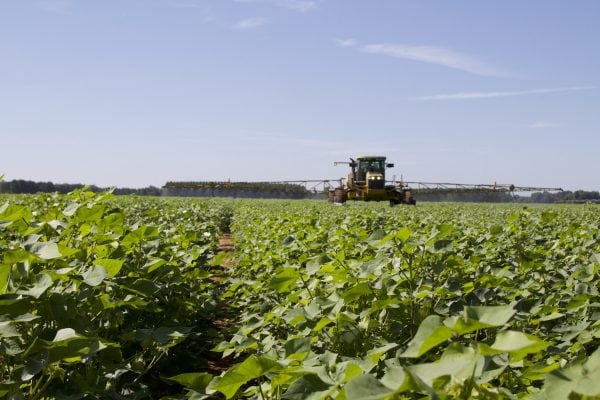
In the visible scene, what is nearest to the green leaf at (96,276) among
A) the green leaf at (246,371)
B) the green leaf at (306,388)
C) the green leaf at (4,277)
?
the green leaf at (4,277)

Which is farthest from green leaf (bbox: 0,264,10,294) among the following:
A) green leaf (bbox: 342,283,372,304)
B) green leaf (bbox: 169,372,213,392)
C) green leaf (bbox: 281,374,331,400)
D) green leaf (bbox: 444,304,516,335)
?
green leaf (bbox: 444,304,516,335)

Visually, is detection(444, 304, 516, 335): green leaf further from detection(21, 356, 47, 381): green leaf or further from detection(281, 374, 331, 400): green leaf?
detection(21, 356, 47, 381): green leaf

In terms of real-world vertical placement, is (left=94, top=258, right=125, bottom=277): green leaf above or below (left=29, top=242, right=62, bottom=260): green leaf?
below

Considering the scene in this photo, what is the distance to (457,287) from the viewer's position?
9.12 feet

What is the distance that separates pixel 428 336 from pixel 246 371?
0.57 m

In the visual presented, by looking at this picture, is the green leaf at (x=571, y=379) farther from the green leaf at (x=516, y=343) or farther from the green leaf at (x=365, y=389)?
the green leaf at (x=365, y=389)

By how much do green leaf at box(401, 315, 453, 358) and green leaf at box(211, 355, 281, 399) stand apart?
16.4 inches

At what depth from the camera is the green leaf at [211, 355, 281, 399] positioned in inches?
57.9

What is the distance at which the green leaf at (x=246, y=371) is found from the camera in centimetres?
147

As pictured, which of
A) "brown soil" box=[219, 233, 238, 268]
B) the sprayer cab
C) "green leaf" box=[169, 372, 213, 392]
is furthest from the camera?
the sprayer cab

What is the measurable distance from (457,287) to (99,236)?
1.85m

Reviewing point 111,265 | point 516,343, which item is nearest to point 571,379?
point 516,343

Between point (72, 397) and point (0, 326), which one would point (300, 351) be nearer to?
point (72, 397)

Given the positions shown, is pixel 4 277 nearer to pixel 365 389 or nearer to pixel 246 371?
pixel 246 371
